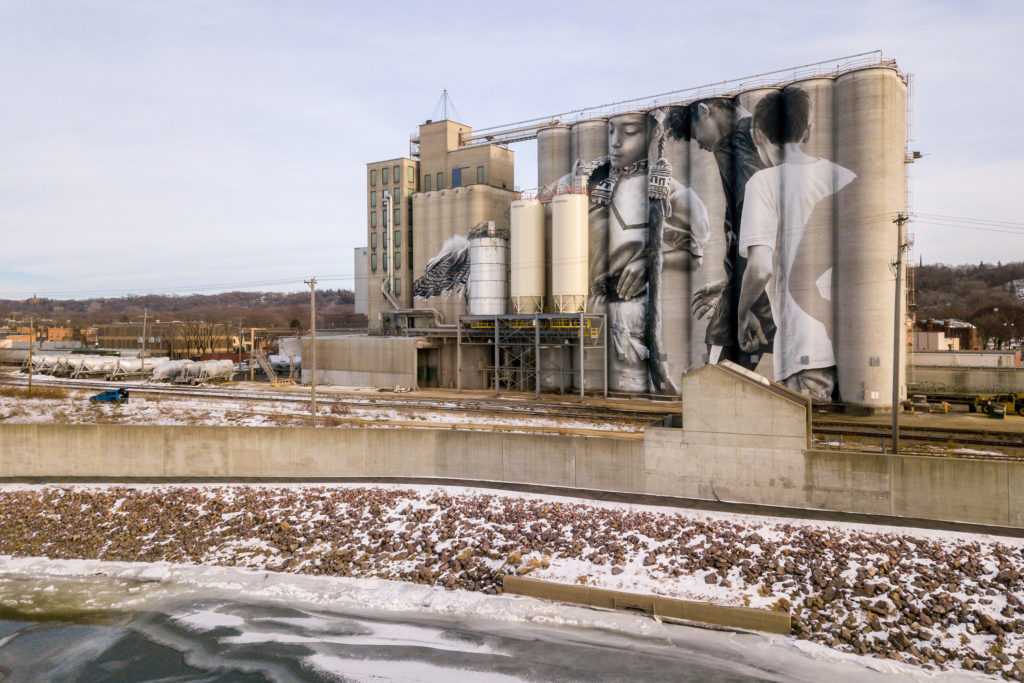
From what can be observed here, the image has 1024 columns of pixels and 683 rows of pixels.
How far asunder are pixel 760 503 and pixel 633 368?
97.6 feet

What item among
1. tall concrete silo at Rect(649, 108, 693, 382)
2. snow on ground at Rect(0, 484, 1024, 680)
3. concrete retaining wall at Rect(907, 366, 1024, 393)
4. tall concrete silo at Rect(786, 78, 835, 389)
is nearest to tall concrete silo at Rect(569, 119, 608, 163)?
tall concrete silo at Rect(649, 108, 693, 382)

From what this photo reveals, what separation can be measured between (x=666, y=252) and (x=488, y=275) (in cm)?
1707

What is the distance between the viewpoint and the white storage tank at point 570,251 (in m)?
54.8

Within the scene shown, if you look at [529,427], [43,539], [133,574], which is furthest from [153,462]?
[529,427]

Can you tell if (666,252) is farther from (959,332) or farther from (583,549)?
(959,332)

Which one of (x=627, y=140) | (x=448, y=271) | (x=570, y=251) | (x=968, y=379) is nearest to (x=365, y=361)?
(x=448, y=271)

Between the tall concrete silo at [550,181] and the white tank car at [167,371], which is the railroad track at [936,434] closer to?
the tall concrete silo at [550,181]

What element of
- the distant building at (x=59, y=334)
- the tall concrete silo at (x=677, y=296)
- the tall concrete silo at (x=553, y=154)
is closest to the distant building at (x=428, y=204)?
the tall concrete silo at (x=553, y=154)

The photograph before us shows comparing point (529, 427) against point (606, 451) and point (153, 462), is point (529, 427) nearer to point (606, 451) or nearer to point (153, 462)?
point (606, 451)

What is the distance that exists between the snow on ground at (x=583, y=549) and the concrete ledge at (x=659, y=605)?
1.94 ft

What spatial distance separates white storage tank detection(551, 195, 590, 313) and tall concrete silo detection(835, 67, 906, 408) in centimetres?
1987

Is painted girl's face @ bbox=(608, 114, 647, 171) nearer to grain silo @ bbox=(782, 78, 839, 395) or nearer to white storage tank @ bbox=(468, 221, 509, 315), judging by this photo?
grain silo @ bbox=(782, 78, 839, 395)

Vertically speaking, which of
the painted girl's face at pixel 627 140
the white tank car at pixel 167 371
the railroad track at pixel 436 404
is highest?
the painted girl's face at pixel 627 140

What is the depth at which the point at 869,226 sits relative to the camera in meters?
43.6
